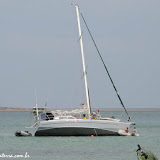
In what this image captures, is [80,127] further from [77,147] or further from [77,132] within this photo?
[77,147]

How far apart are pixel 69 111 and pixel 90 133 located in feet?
12.7

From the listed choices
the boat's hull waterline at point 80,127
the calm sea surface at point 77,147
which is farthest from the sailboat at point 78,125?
the calm sea surface at point 77,147

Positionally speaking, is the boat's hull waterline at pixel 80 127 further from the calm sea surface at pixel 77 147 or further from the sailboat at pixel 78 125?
the calm sea surface at pixel 77 147

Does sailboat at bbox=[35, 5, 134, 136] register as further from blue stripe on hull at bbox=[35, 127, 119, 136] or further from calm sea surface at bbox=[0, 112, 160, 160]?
calm sea surface at bbox=[0, 112, 160, 160]

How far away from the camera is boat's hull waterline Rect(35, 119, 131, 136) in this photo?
49562 millimetres

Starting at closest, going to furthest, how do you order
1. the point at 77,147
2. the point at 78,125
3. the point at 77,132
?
the point at 77,147
the point at 78,125
the point at 77,132

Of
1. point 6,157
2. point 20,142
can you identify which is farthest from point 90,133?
point 6,157

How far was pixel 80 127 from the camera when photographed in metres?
49.8

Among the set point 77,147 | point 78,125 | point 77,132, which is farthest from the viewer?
point 77,132

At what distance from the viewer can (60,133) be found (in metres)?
50.5

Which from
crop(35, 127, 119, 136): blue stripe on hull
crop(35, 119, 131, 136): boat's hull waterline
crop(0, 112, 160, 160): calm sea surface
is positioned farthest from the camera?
crop(35, 127, 119, 136): blue stripe on hull

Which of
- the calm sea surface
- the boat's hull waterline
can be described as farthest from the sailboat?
the calm sea surface

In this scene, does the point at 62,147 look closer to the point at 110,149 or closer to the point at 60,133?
the point at 110,149

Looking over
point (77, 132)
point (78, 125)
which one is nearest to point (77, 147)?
point (78, 125)
